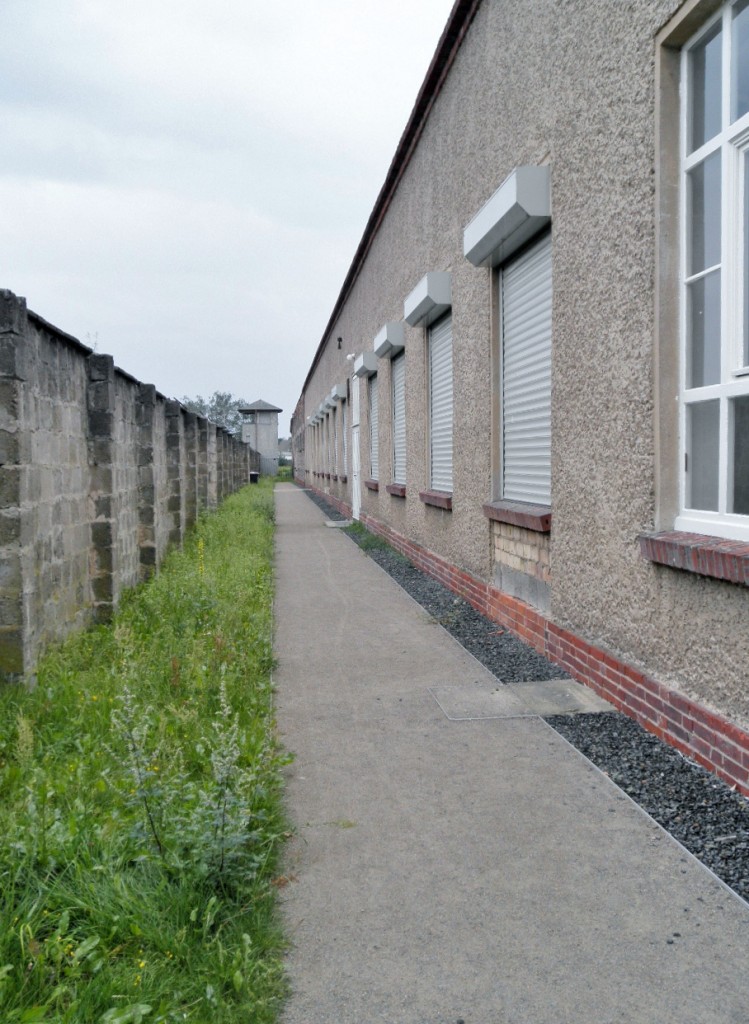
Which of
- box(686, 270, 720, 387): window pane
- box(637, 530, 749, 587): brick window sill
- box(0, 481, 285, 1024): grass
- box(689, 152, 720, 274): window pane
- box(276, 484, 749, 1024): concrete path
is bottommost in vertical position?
box(276, 484, 749, 1024): concrete path

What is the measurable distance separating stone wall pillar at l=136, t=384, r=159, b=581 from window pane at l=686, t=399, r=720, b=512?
20.2 ft

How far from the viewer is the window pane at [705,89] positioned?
3791 millimetres

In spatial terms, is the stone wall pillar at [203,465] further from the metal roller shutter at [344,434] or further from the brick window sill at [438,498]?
the brick window sill at [438,498]

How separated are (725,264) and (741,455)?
813 mm

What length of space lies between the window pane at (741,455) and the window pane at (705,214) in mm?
679

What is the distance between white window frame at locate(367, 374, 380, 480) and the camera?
15.7 metres

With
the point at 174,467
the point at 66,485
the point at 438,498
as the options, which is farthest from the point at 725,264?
the point at 174,467

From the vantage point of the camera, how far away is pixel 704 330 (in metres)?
3.91

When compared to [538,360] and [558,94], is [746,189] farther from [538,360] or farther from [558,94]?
[538,360]

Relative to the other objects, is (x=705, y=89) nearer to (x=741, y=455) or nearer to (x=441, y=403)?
(x=741, y=455)

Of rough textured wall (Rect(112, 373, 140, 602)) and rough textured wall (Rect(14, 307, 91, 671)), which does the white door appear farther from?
rough textured wall (Rect(14, 307, 91, 671))

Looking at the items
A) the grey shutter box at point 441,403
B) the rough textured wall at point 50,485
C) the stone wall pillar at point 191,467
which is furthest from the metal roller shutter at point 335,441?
the rough textured wall at point 50,485

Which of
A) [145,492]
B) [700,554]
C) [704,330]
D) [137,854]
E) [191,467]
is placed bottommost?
[137,854]

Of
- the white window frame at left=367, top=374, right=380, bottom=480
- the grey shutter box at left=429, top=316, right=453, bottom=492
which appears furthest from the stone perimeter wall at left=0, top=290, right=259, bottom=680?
the white window frame at left=367, top=374, right=380, bottom=480
